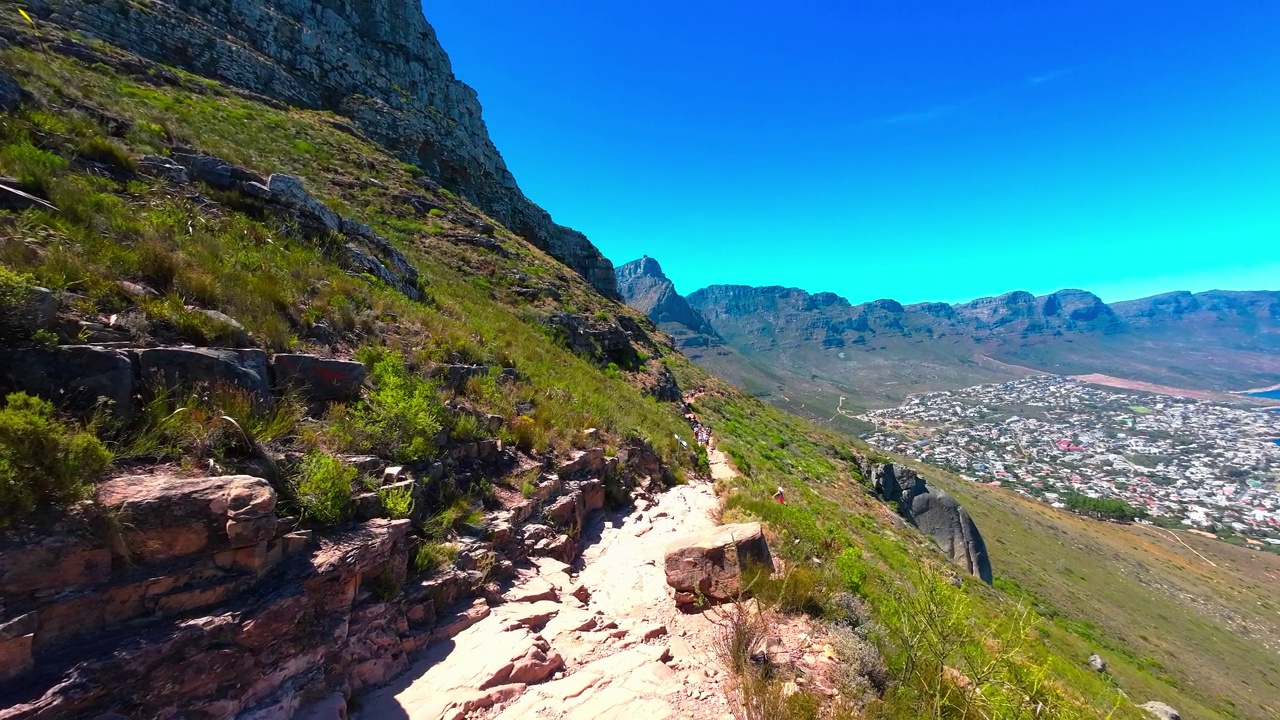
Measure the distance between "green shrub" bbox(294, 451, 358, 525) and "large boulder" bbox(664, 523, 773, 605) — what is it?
3.89m

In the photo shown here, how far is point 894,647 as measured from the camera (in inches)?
197

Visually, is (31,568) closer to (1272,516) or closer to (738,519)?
(738,519)

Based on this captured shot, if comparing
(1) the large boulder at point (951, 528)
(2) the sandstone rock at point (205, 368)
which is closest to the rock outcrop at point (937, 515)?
(1) the large boulder at point (951, 528)

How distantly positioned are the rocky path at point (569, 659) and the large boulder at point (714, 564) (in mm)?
287

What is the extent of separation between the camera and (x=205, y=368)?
4395 millimetres

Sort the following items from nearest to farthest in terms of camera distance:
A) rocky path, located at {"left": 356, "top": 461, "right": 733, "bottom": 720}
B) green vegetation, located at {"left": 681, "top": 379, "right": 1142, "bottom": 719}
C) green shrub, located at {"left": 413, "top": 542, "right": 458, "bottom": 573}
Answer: rocky path, located at {"left": 356, "top": 461, "right": 733, "bottom": 720}
green vegetation, located at {"left": 681, "top": 379, "right": 1142, "bottom": 719}
green shrub, located at {"left": 413, "top": 542, "right": 458, "bottom": 573}

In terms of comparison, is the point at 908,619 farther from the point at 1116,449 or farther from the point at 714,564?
the point at 1116,449

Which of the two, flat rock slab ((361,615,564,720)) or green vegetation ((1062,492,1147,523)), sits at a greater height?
flat rock slab ((361,615,564,720))

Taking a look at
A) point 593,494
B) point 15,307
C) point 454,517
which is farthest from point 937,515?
point 15,307

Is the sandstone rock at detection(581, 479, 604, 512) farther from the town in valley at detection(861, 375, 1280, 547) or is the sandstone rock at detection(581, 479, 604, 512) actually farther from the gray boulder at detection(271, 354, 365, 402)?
the town in valley at detection(861, 375, 1280, 547)

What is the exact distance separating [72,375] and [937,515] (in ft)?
121

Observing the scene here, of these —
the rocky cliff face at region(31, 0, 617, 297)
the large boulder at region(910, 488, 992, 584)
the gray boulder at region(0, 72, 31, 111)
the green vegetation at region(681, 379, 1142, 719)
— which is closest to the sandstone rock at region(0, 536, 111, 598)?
the green vegetation at region(681, 379, 1142, 719)

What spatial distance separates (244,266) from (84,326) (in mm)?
3207

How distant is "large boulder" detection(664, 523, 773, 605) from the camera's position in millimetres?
5691
